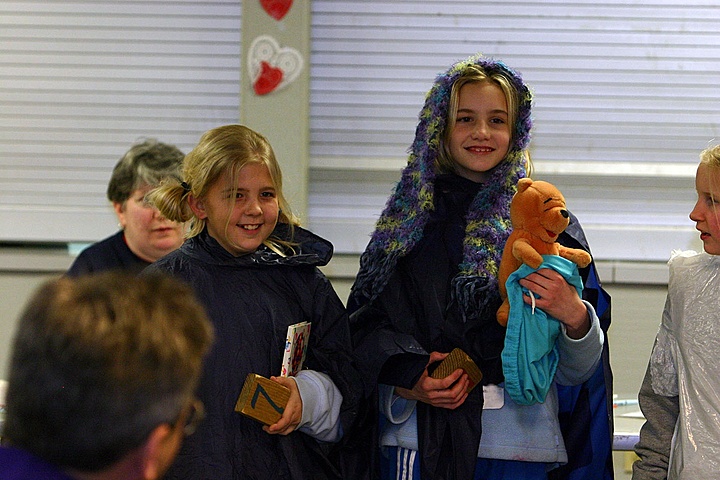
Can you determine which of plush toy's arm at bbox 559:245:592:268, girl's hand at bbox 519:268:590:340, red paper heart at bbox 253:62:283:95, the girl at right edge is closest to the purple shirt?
girl's hand at bbox 519:268:590:340

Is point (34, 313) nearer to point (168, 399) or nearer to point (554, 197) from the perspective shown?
point (168, 399)

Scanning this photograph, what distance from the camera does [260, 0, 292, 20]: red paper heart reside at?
4207mm

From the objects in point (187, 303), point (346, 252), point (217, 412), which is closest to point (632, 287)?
point (346, 252)

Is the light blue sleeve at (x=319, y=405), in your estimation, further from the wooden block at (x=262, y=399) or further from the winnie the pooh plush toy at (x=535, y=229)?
the winnie the pooh plush toy at (x=535, y=229)

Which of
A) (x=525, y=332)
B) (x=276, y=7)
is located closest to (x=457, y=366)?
(x=525, y=332)

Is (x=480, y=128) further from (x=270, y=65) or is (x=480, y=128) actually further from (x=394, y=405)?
(x=270, y=65)

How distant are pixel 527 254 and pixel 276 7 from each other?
253 cm

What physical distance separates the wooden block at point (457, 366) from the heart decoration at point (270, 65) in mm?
2341

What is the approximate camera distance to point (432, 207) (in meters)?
2.38

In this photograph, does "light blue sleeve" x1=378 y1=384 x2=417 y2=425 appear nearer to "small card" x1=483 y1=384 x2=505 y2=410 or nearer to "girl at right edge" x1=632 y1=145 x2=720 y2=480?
"small card" x1=483 y1=384 x2=505 y2=410

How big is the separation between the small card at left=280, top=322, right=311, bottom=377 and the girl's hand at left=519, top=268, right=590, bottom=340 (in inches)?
21.3

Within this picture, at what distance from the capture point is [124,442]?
1101mm

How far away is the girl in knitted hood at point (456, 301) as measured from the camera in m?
2.21

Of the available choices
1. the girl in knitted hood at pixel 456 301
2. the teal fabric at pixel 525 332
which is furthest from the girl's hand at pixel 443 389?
the teal fabric at pixel 525 332
